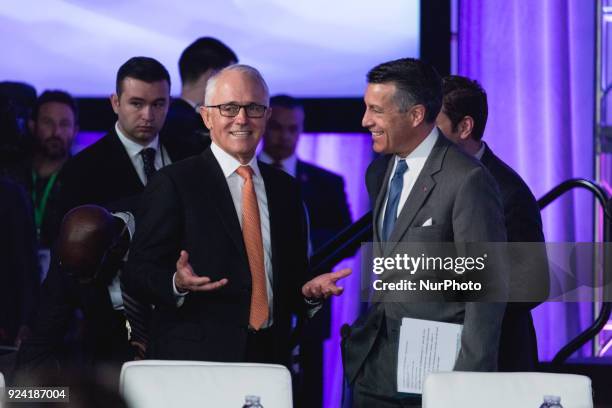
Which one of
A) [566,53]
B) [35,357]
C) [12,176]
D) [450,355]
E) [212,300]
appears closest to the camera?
[450,355]

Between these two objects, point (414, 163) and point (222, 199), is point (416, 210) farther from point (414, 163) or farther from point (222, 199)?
point (222, 199)

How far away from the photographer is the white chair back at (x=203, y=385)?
8.36 feet

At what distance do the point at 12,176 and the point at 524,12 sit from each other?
2.79 m

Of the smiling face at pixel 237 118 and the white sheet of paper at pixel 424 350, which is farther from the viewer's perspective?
the smiling face at pixel 237 118

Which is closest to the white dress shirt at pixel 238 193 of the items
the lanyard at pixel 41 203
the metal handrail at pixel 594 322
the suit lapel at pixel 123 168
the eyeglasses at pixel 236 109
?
the eyeglasses at pixel 236 109

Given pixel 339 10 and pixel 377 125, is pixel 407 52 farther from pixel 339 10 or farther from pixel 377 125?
pixel 377 125

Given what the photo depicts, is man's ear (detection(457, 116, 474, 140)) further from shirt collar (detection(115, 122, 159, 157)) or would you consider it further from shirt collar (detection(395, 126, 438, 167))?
shirt collar (detection(115, 122, 159, 157))

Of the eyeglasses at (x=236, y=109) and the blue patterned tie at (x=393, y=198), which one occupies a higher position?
the eyeglasses at (x=236, y=109)

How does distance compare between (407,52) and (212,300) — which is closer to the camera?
(212,300)

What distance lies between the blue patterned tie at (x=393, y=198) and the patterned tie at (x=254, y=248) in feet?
1.31

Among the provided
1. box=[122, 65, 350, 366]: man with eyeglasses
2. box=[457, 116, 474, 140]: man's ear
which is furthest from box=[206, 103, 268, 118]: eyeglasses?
box=[457, 116, 474, 140]: man's ear

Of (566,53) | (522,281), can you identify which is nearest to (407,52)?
(566,53)

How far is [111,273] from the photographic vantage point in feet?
11.5

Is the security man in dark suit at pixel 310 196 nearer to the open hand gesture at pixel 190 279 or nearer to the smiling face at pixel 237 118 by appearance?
the smiling face at pixel 237 118
